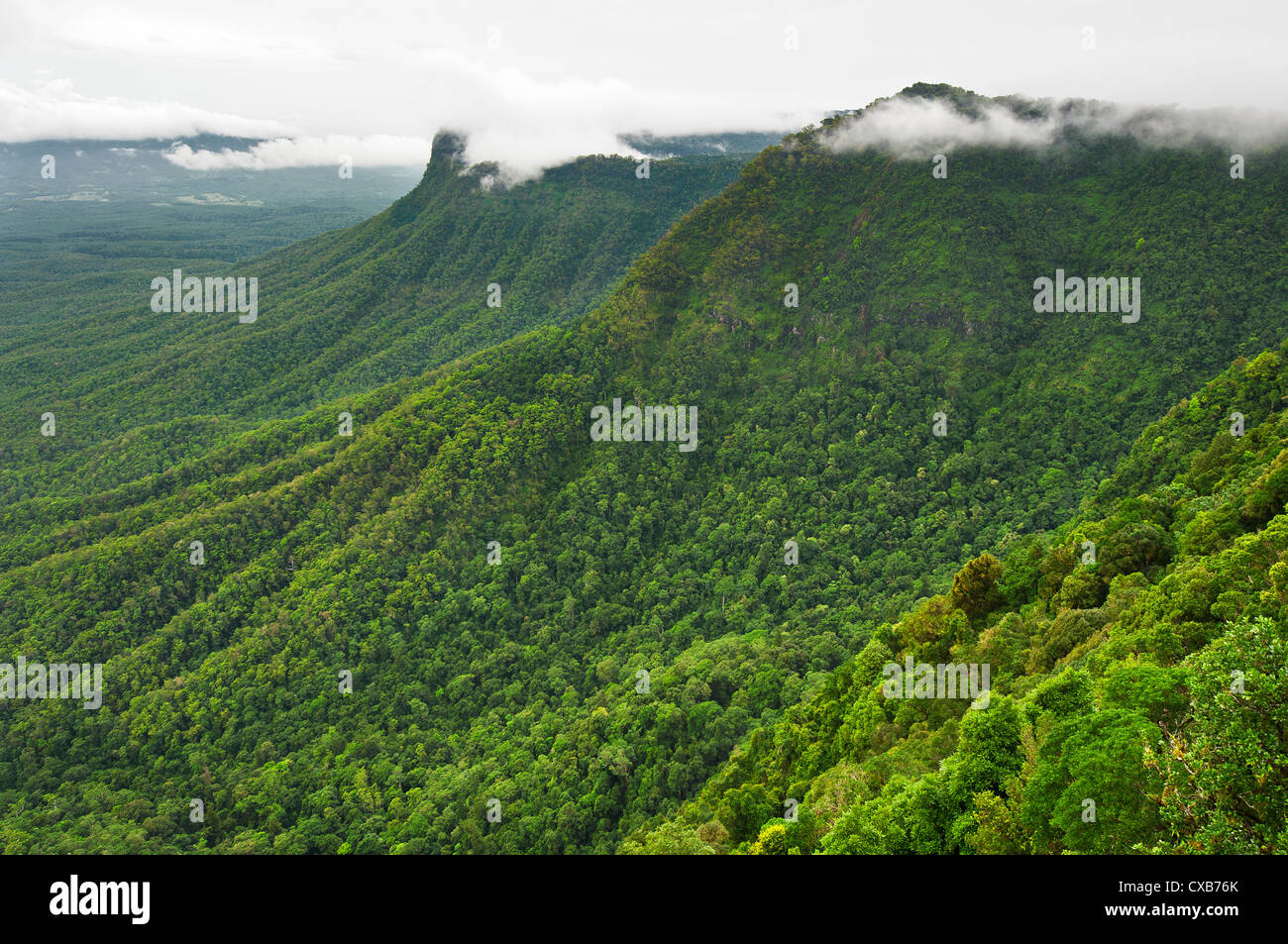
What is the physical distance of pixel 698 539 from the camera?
301 ft

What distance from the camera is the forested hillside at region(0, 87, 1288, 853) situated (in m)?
41.5

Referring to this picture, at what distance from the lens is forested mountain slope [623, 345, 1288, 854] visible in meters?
16.3

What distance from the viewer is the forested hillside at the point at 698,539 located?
4153 cm

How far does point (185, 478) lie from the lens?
104250 mm

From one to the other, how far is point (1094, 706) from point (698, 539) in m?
70.4

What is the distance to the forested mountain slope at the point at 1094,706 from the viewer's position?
16266mm

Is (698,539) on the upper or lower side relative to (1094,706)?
lower

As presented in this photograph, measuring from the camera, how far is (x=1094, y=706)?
21859 millimetres

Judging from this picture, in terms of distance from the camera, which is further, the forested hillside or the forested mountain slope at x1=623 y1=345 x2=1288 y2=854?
the forested hillside

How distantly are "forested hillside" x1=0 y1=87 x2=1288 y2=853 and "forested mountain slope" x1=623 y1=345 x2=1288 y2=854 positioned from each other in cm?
30

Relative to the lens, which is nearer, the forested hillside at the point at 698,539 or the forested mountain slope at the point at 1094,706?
the forested mountain slope at the point at 1094,706

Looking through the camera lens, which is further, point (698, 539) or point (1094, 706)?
point (698, 539)

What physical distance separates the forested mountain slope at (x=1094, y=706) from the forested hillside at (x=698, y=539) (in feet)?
0.99

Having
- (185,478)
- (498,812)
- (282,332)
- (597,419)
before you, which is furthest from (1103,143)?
(282,332)
